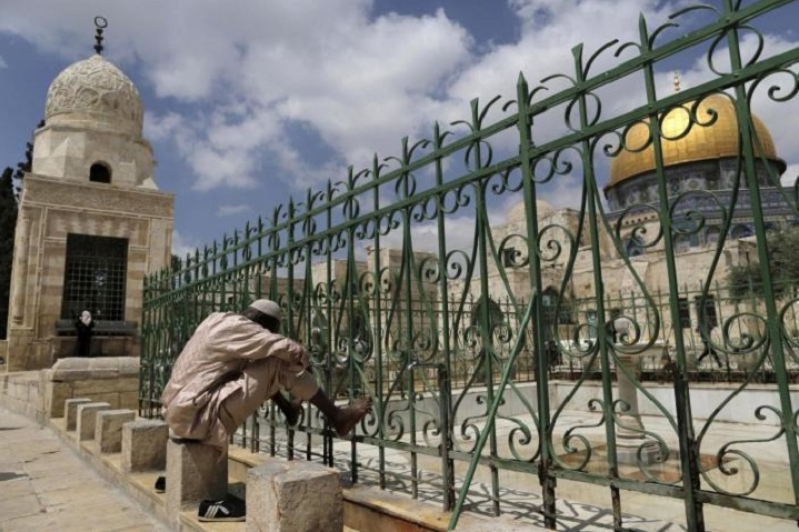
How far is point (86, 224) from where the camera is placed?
594 inches

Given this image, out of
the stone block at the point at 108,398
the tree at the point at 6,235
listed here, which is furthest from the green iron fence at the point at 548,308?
the tree at the point at 6,235

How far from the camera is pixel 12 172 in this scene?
84.0 feet

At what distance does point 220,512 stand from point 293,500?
1007 millimetres

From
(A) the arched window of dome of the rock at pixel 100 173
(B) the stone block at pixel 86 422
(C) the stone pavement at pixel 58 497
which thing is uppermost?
(A) the arched window of dome of the rock at pixel 100 173

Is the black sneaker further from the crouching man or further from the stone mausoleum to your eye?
the stone mausoleum

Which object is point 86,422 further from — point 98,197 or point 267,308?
point 98,197

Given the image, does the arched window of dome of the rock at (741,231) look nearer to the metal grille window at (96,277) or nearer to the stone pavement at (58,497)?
the metal grille window at (96,277)

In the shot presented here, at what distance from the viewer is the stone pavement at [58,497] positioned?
3463 mm

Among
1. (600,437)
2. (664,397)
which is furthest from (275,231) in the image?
(664,397)

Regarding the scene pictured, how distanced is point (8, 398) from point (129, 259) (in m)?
5.31

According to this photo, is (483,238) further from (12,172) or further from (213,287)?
(12,172)

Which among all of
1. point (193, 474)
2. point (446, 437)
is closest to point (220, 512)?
point (193, 474)

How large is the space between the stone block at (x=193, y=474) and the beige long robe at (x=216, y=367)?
0.10 meters

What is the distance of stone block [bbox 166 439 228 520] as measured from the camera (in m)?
3.04
